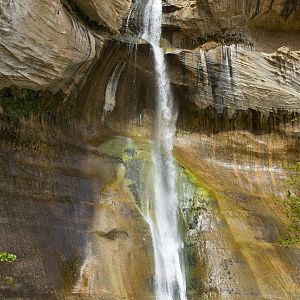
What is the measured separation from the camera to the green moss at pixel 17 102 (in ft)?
37.1

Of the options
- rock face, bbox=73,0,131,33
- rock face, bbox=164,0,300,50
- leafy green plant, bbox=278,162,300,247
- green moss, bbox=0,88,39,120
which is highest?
rock face, bbox=164,0,300,50

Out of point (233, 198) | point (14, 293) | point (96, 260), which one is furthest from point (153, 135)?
point (14, 293)

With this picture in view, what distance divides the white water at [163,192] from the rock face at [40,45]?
348 centimetres

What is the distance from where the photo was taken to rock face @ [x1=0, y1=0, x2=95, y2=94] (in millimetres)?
9414

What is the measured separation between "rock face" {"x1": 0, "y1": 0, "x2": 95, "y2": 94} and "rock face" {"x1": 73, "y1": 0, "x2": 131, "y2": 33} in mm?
1039

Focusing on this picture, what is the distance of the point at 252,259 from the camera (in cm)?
1188

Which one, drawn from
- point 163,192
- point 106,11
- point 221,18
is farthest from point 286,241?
point 221,18

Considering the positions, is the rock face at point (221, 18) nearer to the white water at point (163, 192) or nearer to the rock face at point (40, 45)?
the white water at point (163, 192)

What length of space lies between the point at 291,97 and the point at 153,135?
194 inches

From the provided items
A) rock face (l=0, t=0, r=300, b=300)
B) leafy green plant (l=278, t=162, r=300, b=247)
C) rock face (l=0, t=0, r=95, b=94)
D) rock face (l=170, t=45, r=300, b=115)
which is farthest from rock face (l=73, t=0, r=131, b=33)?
leafy green plant (l=278, t=162, r=300, b=247)

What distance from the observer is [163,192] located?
1286cm

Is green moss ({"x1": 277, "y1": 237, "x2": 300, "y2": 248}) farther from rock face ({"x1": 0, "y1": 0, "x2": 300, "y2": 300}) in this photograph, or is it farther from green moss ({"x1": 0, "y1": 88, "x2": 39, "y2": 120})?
green moss ({"x1": 0, "y1": 88, "x2": 39, "y2": 120})

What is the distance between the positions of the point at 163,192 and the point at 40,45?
16.5 feet

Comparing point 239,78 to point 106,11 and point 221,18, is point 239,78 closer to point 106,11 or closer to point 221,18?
point 221,18
